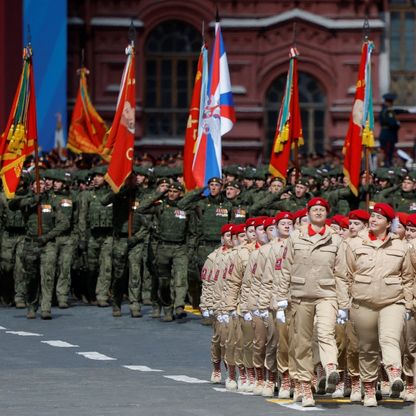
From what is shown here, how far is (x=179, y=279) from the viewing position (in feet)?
88.0

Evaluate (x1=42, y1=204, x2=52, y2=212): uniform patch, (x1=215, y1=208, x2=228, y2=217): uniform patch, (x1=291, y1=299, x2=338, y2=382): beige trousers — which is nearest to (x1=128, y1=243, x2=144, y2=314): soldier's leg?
(x1=215, y1=208, x2=228, y2=217): uniform patch

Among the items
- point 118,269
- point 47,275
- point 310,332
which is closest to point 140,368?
point 310,332

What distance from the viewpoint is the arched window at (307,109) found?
143ft

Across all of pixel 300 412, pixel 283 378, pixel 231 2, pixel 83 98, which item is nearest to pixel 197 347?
pixel 283 378

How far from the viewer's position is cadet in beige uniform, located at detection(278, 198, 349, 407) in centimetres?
1767

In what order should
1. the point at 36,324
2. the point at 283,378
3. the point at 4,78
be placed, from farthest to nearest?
the point at 4,78 → the point at 36,324 → the point at 283,378

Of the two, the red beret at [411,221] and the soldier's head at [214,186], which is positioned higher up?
the soldier's head at [214,186]

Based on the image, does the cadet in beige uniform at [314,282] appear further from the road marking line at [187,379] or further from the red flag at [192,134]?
the red flag at [192,134]

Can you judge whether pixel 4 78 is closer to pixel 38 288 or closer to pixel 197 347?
pixel 38 288

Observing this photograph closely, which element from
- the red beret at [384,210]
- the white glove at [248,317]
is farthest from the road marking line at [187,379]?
the red beret at [384,210]

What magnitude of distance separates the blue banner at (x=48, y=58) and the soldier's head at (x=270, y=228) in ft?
68.6

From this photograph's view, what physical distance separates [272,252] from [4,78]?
22.9 metres

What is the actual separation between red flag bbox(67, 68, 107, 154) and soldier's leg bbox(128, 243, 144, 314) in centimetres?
777

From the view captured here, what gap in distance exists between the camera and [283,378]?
714 inches
